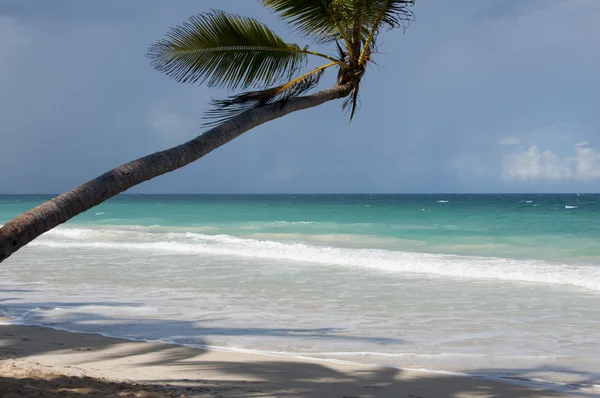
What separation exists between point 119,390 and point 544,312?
6681 millimetres

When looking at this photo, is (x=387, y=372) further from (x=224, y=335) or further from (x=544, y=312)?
(x=544, y=312)

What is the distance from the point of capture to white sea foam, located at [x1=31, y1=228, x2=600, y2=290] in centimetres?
1327

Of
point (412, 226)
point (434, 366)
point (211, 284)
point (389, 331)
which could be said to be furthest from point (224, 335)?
point (412, 226)

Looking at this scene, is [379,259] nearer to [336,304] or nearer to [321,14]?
[336,304]

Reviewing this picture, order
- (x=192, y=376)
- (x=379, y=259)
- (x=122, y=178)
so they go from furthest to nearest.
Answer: (x=379, y=259)
(x=192, y=376)
(x=122, y=178)

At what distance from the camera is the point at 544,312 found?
9.07m

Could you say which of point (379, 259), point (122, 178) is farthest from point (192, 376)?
point (379, 259)

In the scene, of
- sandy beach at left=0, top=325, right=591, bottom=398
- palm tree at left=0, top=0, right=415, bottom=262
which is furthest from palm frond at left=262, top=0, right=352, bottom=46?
sandy beach at left=0, top=325, right=591, bottom=398

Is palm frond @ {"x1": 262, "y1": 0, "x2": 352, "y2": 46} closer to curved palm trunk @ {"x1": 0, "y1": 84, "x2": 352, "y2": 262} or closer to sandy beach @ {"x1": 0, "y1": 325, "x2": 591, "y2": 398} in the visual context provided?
curved palm trunk @ {"x1": 0, "y1": 84, "x2": 352, "y2": 262}

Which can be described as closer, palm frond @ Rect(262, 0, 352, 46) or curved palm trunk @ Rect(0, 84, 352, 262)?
curved palm trunk @ Rect(0, 84, 352, 262)

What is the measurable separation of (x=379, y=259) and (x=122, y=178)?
1288 cm

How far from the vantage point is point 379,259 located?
16312 mm

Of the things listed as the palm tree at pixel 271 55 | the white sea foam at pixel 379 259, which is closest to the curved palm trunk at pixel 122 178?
the palm tree at pixel 271 55

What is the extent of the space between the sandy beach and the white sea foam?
25.1 feet
